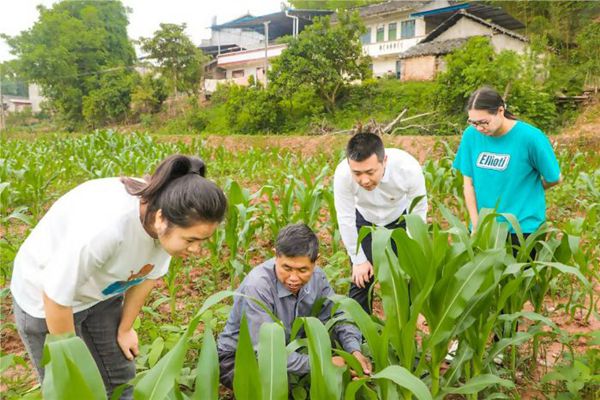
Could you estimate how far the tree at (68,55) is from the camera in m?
27.8

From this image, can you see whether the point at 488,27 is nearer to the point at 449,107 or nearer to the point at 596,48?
the point at 596,48

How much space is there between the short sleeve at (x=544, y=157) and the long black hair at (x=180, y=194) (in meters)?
1.71

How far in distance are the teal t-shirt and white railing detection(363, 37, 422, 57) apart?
20.4 metres

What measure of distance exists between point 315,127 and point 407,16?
30.2 ft

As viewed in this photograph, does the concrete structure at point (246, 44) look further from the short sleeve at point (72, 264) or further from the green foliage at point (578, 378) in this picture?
the short sleeve at point (72, 264)

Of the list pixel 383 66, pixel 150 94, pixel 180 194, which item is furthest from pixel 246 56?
pixel 180 194

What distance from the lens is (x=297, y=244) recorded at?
6.50 feet

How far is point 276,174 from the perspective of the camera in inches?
299

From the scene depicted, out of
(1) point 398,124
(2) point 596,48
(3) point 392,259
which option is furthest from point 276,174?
(2) point 596,48

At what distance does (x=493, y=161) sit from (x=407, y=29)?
21.8m

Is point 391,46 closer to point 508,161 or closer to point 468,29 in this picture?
point 468,29

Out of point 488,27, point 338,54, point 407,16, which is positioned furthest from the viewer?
point 407,16

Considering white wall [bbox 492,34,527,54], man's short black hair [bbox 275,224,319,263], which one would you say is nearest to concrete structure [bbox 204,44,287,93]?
white wall [bbox 492,34,527,54]

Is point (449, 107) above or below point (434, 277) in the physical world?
above
